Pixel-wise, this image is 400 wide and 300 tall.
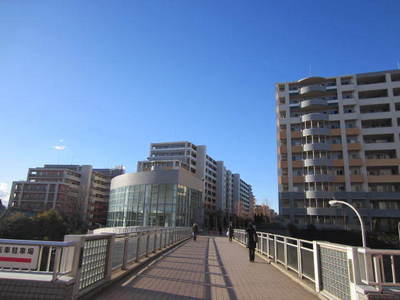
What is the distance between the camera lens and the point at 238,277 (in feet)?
25.1

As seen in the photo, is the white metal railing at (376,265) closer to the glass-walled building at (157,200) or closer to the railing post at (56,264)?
the railing post at (56,264)

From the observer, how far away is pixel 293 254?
8.43 metres

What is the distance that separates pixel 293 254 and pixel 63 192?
3095 inches

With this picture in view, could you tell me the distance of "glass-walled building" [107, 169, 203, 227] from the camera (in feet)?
139

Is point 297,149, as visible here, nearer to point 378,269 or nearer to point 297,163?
point 297,163

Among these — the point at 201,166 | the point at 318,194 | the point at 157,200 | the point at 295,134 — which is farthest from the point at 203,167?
the point at 318,194

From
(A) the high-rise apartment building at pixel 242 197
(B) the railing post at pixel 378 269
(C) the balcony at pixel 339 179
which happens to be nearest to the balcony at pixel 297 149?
(C) the balcony at pixel 339 179

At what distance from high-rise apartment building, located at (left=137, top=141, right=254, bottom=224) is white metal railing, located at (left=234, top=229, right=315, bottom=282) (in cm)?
6067

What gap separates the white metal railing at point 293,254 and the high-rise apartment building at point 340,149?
34945 mm

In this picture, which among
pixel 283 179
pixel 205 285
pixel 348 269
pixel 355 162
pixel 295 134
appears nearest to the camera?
pixel 348 269

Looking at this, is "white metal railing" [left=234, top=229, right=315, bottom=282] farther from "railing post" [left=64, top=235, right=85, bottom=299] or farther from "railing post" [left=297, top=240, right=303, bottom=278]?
"railing post" [left=64, top=235, right=85, bottom=299]

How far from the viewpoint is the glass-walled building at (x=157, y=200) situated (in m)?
42.4

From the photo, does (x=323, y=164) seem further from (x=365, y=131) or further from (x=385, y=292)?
(x=385, y=292)

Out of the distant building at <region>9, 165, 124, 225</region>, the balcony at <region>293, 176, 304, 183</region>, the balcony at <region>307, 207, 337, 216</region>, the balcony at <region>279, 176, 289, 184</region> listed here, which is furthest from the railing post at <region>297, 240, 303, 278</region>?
the distant building at <region>9, 165, 124, 225</region>
